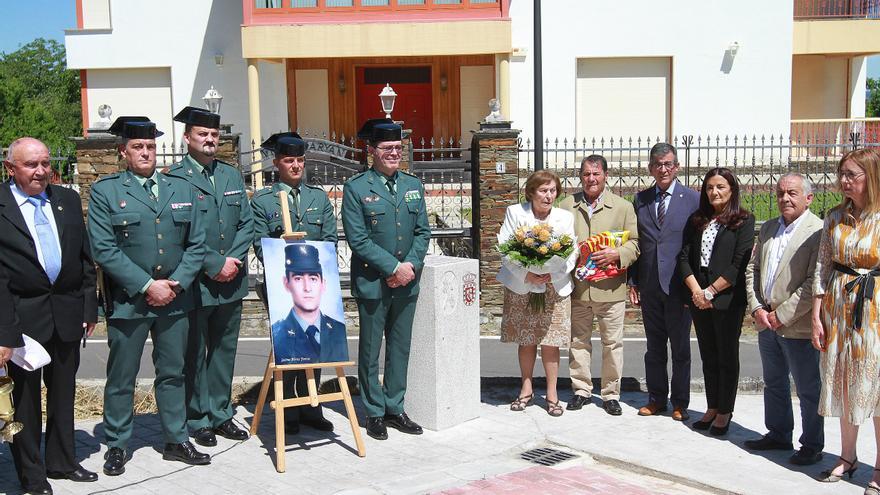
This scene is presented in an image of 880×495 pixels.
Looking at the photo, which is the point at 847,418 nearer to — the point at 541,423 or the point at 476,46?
the point at 541,423

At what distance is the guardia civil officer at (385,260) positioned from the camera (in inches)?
273

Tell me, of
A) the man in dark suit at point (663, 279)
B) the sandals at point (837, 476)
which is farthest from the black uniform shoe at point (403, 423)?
the sandals at point (837, 476)

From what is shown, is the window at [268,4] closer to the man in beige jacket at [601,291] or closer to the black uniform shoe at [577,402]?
the man in beige jacket at [601,291]

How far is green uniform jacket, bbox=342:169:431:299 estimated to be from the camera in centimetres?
689

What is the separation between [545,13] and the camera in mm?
26031

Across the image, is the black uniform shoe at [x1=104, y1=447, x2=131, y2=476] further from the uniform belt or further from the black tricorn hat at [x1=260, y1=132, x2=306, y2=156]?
the uniform belt

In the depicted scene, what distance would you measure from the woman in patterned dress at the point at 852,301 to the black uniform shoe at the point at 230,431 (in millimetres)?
4040

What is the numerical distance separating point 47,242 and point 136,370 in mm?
1052

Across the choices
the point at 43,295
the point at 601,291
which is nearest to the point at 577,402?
the point at 601,291

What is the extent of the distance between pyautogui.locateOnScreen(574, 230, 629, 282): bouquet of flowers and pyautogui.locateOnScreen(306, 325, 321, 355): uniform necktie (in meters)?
2.21

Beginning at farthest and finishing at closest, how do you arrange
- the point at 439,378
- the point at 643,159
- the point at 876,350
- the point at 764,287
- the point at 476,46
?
the point at 643,159 < the point at 476,46 < the point at 439,378 < the point at 764,287 < the point at 876,350

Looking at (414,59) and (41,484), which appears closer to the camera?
(41,484)

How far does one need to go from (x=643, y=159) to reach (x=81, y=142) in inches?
664

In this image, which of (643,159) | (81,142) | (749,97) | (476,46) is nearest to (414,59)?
(476,46)
